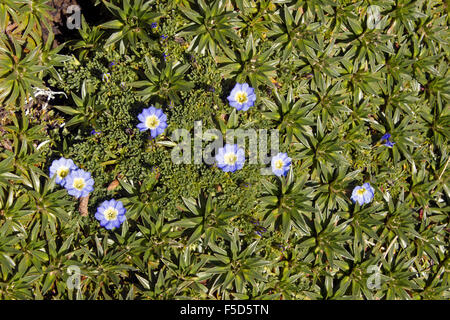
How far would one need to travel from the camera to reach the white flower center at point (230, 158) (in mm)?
3670

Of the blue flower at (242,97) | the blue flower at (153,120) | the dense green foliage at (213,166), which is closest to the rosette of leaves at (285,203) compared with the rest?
the dense green foliage at (213,166)

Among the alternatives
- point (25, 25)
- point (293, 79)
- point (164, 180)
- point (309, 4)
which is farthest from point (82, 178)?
point (309, 4)

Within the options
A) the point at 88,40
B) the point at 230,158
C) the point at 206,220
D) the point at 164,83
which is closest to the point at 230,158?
the point at 230,158

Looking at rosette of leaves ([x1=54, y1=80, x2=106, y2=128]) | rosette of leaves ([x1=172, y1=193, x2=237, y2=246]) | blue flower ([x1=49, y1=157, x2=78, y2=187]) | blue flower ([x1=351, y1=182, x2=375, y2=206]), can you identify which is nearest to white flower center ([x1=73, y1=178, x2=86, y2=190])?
blue flower ([x1=49, y1=157, x2=78, y2=187])

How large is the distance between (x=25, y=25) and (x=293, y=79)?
272 centimetres

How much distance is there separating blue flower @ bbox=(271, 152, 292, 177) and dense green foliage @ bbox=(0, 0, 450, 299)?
0.41 ft

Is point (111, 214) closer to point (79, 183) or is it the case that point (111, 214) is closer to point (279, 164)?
point (79, 183)

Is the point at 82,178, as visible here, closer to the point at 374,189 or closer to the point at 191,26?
the point at 191,26

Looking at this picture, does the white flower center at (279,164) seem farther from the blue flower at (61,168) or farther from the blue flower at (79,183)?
the blue flower at (61,168)

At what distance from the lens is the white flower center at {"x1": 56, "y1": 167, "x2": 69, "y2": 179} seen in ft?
12.2

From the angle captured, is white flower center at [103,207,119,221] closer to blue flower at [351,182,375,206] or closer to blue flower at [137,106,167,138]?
blue flower at [137,106,167,138]

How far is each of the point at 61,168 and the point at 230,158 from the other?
157 cm

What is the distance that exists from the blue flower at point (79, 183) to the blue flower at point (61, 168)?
110 millimetres

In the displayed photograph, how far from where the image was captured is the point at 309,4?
13.3 feet
